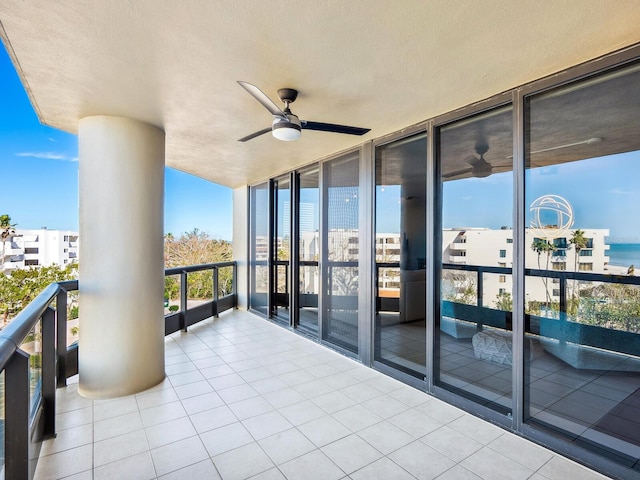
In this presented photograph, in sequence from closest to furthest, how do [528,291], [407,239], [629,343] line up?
1. [629,343]
2. [528,291]
3. [407,239]

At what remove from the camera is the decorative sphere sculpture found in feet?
7.27

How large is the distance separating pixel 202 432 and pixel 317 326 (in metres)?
2.54

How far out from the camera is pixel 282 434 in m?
2.39

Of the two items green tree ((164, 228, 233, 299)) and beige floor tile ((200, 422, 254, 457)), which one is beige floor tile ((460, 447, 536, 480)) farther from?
green tree ((164, 228, 233, 299))

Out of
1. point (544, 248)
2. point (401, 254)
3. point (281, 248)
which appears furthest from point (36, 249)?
point (544, 248)

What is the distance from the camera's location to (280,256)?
573 cm

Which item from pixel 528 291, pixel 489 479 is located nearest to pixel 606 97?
pixel 528 291

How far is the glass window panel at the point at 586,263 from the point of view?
199 centimetres

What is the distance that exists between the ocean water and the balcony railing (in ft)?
10.4

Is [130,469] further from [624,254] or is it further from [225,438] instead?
[624,254]

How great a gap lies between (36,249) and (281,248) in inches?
238

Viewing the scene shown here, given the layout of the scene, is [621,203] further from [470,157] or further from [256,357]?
[256,357]

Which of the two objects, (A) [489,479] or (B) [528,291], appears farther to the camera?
(B) [528,291]

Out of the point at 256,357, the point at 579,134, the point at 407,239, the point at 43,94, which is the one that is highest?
the point at 43,94
